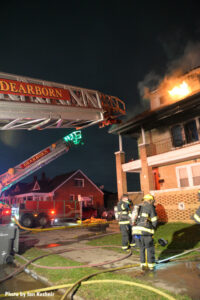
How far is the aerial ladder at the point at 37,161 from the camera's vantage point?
16.0 metres

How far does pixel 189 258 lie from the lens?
5.81 metres

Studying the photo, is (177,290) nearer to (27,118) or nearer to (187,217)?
(27,118)

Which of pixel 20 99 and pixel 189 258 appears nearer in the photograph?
pixel 189 258

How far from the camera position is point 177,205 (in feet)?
39.2

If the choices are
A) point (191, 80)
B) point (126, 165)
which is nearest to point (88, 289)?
point (126, 165)

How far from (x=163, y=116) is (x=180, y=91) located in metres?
2.99

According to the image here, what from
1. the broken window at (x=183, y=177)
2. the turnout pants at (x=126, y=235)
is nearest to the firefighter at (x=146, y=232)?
the turnout pants at (x=126, y=235)

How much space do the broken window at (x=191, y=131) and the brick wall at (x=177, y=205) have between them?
4.22m

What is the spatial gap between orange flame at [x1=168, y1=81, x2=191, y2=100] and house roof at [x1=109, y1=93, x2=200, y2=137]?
78.7 inches

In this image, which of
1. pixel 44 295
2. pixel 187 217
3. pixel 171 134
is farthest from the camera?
pixel 171 134

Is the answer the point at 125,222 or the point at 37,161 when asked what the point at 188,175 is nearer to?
the point at 125,222

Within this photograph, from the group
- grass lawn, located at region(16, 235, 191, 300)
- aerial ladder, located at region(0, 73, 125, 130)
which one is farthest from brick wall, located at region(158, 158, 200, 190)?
grass lawn, located at region(16, 235, 191, 300)

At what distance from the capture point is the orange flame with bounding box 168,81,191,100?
15653mm

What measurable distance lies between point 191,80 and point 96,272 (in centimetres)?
1496
